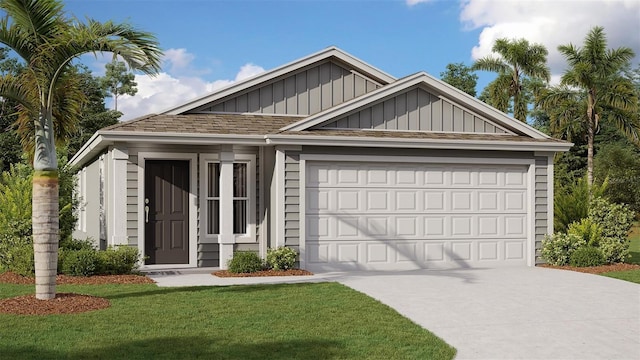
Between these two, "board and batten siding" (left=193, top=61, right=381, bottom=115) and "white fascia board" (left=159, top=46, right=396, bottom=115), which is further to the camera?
"board and batten siding" (left=193, top=61, right=381, bottom=115)

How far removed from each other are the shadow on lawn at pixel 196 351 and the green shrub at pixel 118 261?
5.93 metres

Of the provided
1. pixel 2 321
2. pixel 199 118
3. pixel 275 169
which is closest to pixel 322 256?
pixel 275 169

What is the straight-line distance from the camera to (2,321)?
8.74 m

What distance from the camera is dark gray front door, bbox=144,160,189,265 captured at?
15.0 metres

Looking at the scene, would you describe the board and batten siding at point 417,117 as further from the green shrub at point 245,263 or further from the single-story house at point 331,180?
the green shrub at point 245,263

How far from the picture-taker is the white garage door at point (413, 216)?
1464cm

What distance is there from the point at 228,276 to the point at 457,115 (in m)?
6.25

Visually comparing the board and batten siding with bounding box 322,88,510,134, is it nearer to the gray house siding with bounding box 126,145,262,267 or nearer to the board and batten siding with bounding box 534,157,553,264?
the board and batten siding with bounding box 534,157,553,264

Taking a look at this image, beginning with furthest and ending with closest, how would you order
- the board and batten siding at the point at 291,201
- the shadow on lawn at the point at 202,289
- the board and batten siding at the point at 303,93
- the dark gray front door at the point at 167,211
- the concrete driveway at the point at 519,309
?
the board and batten siding at the point at 303,93, the dark gray front door at the point at 167,211, the board and batten siding at the point at 291,201, the shadow on lawn at the point at 202,289, the concrete driveway at the point at 519,309

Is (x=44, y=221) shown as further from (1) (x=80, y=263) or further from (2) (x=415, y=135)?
(2) (x=415, y=135)

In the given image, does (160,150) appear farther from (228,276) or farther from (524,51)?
(524,51)

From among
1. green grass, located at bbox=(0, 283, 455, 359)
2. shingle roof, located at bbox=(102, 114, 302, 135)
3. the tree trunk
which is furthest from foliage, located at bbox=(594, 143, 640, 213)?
the tree trunk

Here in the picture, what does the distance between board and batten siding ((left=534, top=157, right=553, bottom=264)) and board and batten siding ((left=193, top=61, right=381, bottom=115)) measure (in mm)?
4364

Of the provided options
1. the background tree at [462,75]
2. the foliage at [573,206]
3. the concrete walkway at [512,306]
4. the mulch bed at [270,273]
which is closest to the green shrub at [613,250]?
the foliage at [573,206]
